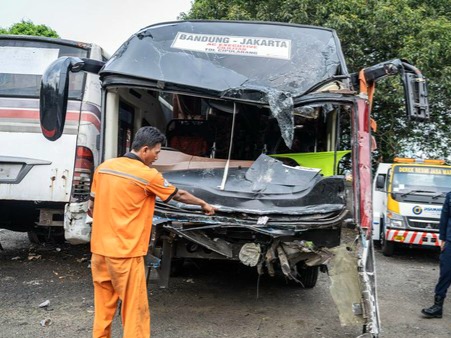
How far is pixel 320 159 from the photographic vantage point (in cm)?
471

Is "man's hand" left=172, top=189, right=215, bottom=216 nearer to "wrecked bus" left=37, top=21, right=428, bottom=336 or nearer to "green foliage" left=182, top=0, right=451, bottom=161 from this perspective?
"wrecked bus" left=37, top=21, right=428, bottom=336

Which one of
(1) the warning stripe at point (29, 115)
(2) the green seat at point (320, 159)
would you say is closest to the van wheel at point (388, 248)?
(2) the green seat at point (320, 159)

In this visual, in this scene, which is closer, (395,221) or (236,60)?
(236,60)

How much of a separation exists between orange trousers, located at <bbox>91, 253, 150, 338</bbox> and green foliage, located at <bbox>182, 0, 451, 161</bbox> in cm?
869

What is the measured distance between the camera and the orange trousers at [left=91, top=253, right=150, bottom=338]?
2971mm

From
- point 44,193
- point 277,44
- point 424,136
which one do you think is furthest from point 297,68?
point 424,136

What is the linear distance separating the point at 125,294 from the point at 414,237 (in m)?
6.06

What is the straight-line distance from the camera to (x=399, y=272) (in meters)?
6.85

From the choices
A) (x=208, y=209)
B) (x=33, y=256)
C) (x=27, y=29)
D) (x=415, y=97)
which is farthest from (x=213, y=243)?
(x=27, y=29)

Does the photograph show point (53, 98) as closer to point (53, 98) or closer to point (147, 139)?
point (53, 98)

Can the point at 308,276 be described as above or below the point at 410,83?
below

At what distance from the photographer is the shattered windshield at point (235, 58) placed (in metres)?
3.92

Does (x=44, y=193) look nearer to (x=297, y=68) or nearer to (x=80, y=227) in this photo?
(x=80, y=227)

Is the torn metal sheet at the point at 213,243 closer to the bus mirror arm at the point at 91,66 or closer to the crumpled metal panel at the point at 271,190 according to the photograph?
the crumpled metal panel at the point at 271,190
